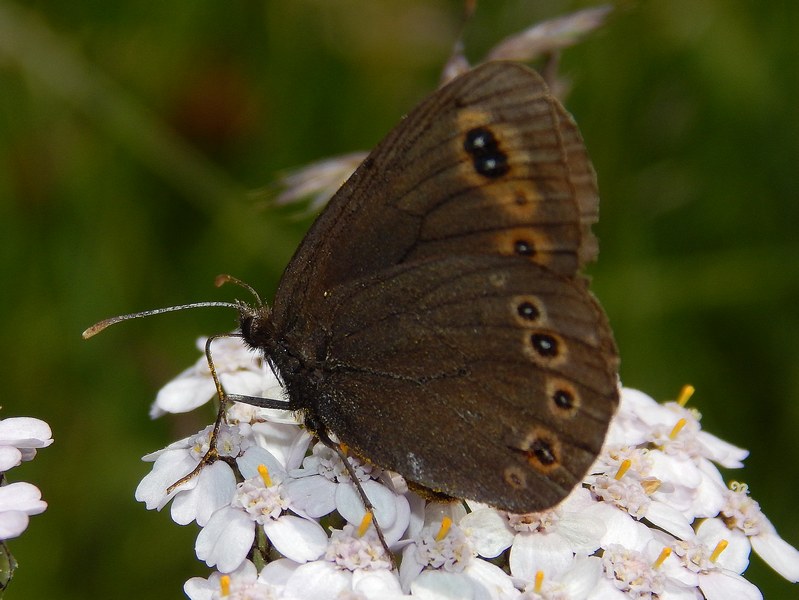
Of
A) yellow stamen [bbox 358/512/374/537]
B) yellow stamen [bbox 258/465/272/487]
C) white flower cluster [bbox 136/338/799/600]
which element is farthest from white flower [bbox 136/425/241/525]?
yellow stamen [bbox 358/512/374/537]

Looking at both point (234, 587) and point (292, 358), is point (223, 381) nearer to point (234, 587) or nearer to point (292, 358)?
point (292, 358)

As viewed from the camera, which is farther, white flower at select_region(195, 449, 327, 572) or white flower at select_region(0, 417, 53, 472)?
white flower at select_region(0, 417, 53, 472)

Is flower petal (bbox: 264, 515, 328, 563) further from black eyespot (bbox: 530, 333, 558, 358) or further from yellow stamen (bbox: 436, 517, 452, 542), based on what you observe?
black eyespot (bbox: 530, 333, 558, 358)

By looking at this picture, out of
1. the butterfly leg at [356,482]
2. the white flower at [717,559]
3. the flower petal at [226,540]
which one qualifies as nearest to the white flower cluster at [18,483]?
the flower petal at [226,540]

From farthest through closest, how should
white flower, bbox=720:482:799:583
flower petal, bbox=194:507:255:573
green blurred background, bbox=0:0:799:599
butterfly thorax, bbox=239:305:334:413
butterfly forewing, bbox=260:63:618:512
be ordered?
green blurred background, bbox=0:0:799:599
white flower, bbox=720:482:799:583
butterfly thorax, bbox=239:305:334:413
butterfly forewing, bbox=260:63:618:512
flower petal, bbox=194:507:255:573

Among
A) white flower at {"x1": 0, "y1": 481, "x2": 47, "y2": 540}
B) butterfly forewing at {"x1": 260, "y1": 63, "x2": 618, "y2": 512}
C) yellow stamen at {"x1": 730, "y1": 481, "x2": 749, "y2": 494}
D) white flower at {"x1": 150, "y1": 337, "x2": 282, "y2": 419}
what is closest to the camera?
white flower at {"x1": 0, "y1": 481, "x2": 47, "y2": 540}

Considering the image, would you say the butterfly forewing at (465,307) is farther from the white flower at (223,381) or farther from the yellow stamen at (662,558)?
the white flower at (223,381)
